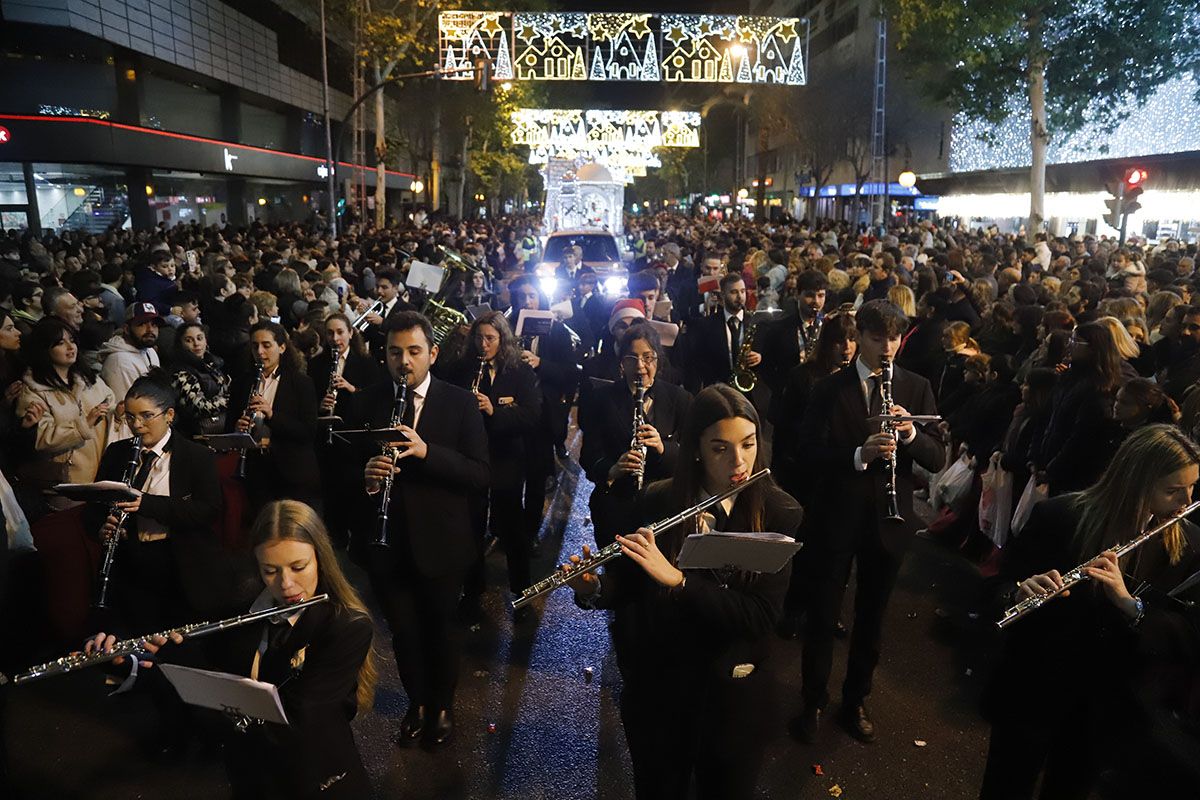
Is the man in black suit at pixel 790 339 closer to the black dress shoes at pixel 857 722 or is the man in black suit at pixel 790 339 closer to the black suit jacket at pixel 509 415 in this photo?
the black suit jacket at pixel 509 415

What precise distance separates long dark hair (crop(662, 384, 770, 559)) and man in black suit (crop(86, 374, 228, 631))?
2.38 m

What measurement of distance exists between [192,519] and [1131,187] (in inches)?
597

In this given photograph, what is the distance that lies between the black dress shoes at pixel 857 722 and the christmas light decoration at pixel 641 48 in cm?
3525

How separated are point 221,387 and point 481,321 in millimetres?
2407

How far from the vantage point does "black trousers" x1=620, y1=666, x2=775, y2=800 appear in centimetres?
305

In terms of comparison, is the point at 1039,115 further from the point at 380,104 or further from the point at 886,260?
the point at 380,104

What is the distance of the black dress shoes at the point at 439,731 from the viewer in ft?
15.3

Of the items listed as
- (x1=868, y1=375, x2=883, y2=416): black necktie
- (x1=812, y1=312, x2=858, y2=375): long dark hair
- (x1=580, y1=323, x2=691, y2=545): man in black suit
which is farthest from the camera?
(x1=812, y1=312, x2=858, y2=375): long dark hair

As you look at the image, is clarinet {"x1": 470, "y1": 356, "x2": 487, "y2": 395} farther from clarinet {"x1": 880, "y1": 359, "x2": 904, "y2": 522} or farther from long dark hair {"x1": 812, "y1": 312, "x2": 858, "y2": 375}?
clarinet {"x1": 880, "y1": 359, "x2": 904, "y2": 522}

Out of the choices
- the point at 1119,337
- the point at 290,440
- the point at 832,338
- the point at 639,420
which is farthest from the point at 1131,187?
the point at 290,440

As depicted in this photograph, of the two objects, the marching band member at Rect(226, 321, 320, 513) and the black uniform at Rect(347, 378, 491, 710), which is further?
the marching band member at Rect(226, 321, 320, 513)

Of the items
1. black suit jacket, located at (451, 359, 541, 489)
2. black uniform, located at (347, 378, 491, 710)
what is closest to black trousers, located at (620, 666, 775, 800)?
black uniform, located at (347, 378, 491, 710)

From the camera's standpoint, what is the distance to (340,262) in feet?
54.0

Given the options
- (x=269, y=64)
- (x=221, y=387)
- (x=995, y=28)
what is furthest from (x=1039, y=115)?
(x=269, y=64)
